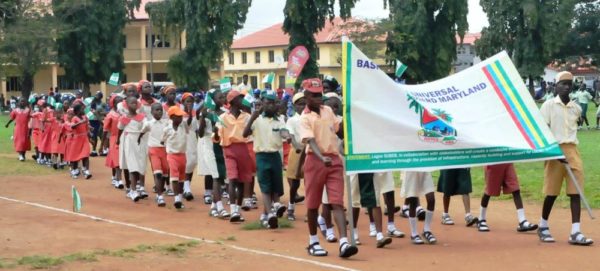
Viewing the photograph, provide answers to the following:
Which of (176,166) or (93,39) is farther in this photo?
(93,39)

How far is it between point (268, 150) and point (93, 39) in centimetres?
4536

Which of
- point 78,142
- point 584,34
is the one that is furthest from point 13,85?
point 78,142

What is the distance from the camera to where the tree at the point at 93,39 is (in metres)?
54.6

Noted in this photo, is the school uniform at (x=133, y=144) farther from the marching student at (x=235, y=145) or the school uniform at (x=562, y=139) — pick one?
the school uniform at (x=562, y=139)

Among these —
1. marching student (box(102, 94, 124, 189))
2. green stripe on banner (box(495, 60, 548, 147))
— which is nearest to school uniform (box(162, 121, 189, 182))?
marching student (box(102, 94, 124, 189))

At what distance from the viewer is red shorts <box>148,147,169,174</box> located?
14633 mm

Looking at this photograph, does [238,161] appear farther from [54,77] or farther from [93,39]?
[54,77]

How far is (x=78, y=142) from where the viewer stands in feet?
62.7

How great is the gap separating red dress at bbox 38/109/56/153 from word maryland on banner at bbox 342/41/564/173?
43.3 feet

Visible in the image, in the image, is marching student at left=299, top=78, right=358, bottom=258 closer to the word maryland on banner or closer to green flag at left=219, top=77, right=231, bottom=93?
the word maryland on banner

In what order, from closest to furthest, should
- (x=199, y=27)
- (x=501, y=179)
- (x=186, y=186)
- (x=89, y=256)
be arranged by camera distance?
(x=89, y=256)
(x=501, y=179)
(x=186, y=186)
(x=199, y=27)

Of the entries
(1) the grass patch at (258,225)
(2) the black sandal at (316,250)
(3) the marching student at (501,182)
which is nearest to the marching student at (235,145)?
(1) the grass patch at (258,225)

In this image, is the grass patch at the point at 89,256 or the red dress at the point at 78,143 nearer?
the grass patch at the point at 89,256

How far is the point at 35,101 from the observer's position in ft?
78.2
